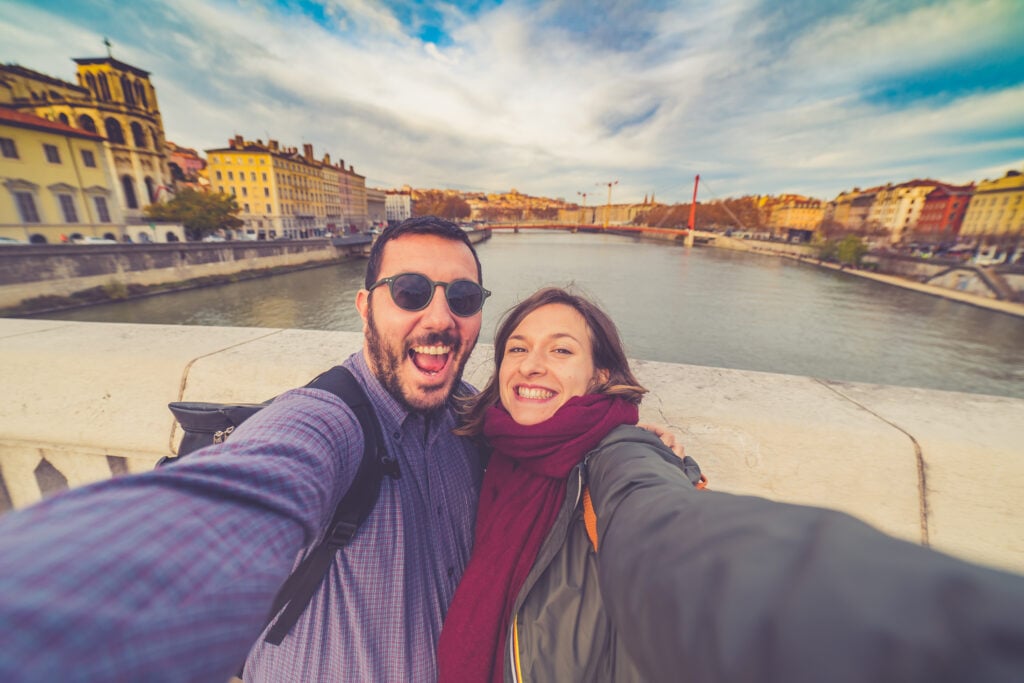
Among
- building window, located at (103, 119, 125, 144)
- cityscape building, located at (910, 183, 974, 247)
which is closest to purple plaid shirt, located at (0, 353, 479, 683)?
building window, located at (103, 119, 125, 144)

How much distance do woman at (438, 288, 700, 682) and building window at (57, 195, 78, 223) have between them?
32.4m

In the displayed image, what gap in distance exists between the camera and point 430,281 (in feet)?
4.17

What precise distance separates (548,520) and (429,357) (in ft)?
2.05

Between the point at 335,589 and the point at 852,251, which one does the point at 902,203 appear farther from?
the point at 335,589

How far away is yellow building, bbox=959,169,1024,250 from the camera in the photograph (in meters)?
37.1

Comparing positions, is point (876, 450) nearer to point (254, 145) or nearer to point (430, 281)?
point (430, 281)

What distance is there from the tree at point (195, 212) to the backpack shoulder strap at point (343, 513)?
30651 mm

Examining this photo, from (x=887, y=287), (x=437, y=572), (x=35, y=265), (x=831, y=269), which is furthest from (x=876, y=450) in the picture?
(x=831, y=269)

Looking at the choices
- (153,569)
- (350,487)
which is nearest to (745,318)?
(350,487)

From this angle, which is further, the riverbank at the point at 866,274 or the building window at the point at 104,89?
the building window at the point at 104,89

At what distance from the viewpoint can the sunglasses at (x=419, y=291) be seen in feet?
4.12

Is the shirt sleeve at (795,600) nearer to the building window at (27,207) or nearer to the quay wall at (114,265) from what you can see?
the quay wall at (114,265)

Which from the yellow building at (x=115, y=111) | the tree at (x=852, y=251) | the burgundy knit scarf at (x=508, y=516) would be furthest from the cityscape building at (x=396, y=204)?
the burgundy knit scarf at (x=508, y=516)

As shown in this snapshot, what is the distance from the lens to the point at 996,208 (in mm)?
39906
